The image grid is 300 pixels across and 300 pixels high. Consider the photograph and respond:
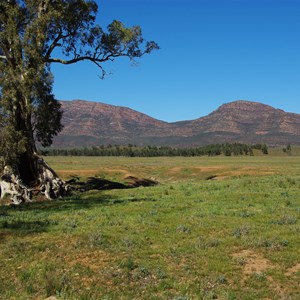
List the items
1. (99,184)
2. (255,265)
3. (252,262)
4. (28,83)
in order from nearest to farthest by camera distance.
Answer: (255,265), (252,262), (28,83), (99,184)

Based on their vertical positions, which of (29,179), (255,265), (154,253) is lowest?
(255,265)

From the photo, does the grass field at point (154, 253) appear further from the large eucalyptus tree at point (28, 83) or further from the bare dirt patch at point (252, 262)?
the large eucalyptus tree at point (28, 83)

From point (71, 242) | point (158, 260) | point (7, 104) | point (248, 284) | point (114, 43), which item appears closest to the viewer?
point (248, 284)

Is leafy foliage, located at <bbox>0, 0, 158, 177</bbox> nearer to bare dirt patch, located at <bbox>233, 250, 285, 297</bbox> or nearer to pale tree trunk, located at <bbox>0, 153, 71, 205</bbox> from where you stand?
pale tree trunk, located at <bbox>0, 153, 71, 205</bbox>

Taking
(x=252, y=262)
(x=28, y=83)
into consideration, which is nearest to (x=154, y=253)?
(x=252, y=262)

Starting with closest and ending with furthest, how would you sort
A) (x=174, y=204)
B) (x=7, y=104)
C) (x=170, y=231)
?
(x=170, y=231)
(x=174, y=204)
(x=7, y=104)

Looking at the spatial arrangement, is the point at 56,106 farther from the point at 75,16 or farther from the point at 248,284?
the point at 248,284

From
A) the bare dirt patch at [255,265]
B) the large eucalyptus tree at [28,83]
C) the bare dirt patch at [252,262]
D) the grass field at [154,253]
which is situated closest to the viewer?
the bare dirt patch at [255,265]

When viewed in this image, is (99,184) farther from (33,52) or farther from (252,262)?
(252,262)

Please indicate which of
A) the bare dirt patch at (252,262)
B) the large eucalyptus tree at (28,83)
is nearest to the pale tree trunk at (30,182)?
the large eucalyptus tree at (28,83)

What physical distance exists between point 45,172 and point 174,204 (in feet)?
51.0

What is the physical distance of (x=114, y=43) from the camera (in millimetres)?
39656

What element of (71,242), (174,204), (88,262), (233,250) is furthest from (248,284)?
(174,204)

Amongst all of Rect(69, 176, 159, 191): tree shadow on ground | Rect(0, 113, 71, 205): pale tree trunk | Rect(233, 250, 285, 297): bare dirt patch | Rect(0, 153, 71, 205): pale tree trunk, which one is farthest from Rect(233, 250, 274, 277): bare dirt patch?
Rect(69, 176, 159, 191): tree shadow on ground
